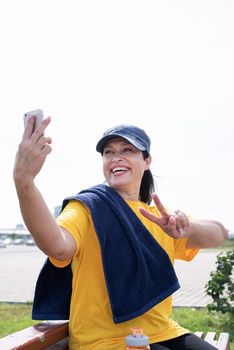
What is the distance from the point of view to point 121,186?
2.88m

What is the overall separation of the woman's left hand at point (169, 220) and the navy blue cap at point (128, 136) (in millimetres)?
483

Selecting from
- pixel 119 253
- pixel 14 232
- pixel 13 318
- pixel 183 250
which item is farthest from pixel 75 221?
pixel 14 232

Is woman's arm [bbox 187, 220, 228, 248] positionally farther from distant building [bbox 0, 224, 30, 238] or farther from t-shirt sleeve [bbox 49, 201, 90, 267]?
distant building [bbox 0, 224, 30, 238]

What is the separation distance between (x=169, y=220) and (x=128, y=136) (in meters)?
0.58

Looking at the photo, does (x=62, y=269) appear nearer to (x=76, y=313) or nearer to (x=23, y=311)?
(x=76, y=313)

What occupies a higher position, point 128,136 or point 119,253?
point 128,136

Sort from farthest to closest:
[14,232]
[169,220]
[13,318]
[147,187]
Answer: [14,232]
[13,318]
[147,187]
[169,220]

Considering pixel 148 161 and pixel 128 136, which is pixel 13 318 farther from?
pixel 128 136

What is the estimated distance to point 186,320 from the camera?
7238 mm

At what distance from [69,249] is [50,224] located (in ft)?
0.79

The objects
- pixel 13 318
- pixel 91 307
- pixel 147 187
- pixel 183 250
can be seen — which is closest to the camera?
pixel 91 307

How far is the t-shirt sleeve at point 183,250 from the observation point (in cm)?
300

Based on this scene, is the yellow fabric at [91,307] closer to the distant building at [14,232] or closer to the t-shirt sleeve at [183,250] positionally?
the t-shirt sleeve at [183,250]

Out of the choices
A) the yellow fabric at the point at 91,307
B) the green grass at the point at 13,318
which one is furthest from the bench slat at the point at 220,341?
the green grass at the point at 13,318
